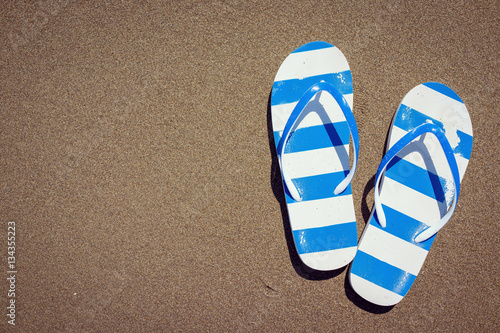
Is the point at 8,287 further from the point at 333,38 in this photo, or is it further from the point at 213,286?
the point at 333,38

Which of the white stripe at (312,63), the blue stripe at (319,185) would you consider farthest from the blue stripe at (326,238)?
the white stripe at (312,63)

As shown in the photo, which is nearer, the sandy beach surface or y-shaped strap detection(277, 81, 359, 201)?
y-shaped strap detection(277, 81, 359, 201)

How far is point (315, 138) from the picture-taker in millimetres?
889

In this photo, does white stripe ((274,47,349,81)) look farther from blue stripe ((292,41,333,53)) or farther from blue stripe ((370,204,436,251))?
blue stripe ((370,204,436,251))

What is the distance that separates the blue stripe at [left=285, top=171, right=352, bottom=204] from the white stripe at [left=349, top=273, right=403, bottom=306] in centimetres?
27

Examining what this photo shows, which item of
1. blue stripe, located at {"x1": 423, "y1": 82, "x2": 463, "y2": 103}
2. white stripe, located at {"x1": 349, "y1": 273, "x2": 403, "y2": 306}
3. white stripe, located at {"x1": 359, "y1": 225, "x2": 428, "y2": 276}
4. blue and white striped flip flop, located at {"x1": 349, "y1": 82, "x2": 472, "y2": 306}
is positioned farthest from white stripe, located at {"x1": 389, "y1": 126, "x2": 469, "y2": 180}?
white stripe, located at {"x1": 349, "y1": 273, "x2": 403, "y2": 306}

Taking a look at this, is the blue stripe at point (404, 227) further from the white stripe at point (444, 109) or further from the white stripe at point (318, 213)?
the white stripe at point (444, 109)

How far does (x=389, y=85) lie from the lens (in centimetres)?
93

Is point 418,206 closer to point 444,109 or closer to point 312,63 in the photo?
point 444,109

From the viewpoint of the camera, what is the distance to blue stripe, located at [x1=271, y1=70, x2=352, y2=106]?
0.89 meters

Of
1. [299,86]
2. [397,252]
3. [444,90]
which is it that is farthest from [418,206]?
[299,86]

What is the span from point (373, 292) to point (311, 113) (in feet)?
1.94

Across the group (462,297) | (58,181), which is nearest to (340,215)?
(462,297)

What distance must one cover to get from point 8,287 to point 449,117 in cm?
155
